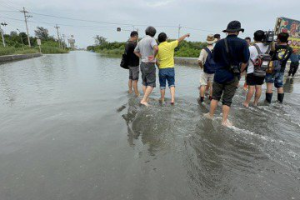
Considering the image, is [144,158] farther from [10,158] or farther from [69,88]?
[69,88]

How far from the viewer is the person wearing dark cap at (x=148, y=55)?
4.34 meters

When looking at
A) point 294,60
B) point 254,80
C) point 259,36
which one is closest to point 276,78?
point 254,80

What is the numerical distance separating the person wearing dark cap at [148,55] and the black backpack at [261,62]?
2338mm

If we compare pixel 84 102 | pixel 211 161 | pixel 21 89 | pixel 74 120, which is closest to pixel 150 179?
pixel 211 161

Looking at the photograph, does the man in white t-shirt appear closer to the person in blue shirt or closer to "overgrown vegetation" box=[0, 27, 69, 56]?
the person in blue shirt

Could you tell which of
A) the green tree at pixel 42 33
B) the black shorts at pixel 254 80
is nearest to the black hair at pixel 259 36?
the black shorts at pixel 254 80

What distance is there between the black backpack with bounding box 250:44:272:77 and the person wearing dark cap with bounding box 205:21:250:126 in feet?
3.92

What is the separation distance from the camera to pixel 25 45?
50812 mm

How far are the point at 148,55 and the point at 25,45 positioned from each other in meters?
58.9

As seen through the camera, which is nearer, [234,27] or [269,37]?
[234,27]

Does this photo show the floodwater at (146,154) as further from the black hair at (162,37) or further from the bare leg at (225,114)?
the black hair at (162,37)

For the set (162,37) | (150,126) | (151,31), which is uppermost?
(151,31)

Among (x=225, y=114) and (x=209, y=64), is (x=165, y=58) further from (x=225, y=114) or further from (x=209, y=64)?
(x=225, y=114)

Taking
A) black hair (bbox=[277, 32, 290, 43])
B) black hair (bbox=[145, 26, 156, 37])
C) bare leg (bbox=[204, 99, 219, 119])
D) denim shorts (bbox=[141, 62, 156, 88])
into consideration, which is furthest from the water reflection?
black hair (bbox=[277, 32, 290, 43])
